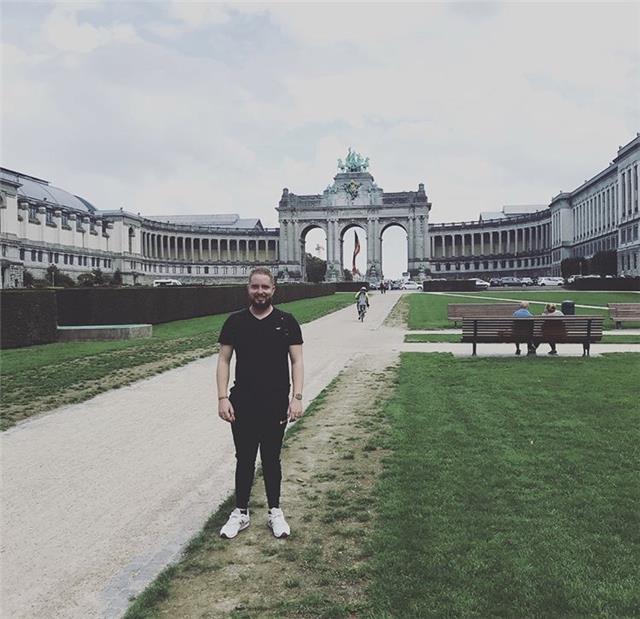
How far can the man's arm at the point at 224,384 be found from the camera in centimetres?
619

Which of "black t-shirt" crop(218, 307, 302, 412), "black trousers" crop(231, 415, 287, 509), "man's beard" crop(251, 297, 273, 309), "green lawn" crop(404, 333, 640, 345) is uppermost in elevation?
"man's beard" crop(251, 297, 273, 309)

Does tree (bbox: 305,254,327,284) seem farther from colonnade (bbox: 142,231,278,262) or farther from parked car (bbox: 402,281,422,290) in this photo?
parked car (bbox: 402,281,422,290)

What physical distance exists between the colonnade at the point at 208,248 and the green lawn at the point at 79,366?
112473 millimetres

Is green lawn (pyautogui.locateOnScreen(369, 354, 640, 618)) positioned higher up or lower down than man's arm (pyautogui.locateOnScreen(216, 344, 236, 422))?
lower down

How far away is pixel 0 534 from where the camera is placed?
245 inches

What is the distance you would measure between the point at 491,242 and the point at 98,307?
124 meters

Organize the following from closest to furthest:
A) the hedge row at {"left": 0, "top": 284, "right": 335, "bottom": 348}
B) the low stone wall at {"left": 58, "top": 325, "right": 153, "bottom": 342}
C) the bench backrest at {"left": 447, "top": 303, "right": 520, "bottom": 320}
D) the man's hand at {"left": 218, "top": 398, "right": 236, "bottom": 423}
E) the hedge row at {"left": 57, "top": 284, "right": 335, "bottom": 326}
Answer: the man's hand at {"left": 218, "top": 398, "right": 236, "bottom": 423}
the hedge row at {"left": 0, "top": 284, "right": 335, "bottom": 348}
the low stone wall at {"left": 58, "top": 325, "right": 153, "bottom": 342}
the bench backrest at {"left": 447, "top": 303, "right": 520, "bottom": 320}
the hedge row at {"left": 57, "top": 284, "right": 335, "bottom": 326}

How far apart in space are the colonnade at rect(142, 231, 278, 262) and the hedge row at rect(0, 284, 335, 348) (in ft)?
300

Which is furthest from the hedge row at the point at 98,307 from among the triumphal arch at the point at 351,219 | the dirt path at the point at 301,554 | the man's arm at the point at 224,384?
the triumphal arch at the point at 351,219

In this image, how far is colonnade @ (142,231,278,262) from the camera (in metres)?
138

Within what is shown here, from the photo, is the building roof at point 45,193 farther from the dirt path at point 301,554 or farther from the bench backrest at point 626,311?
the dirt path at point 301,554

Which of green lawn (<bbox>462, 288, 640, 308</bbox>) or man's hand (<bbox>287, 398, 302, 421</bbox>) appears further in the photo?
green lawn (<bbox>462, 288, 640, 308</bbox>)

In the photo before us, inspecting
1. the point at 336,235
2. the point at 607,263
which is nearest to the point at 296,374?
the point at 607,263

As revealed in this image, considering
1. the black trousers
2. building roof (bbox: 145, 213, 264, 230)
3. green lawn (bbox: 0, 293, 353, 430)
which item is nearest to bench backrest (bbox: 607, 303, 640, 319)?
green lawn (bbox: 0, 293, 353, 430)
